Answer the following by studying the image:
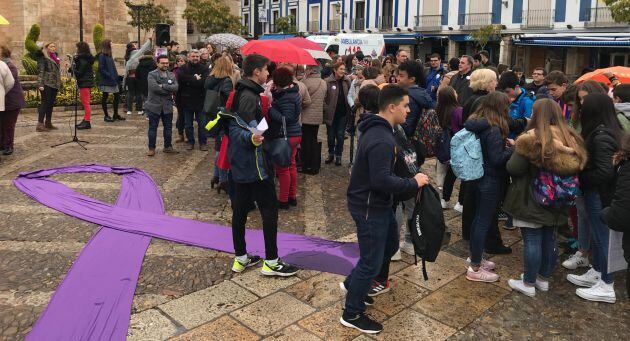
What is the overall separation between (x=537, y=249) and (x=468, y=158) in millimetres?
827

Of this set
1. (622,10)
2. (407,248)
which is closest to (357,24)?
(622,10)

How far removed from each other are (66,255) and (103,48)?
8148mm

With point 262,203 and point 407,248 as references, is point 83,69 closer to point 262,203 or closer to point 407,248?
point 262,203

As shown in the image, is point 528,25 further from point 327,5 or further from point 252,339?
point 252,339

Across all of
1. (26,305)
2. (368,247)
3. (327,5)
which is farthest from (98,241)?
(327,5)

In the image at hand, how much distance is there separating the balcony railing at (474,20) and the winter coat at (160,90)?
24669mm

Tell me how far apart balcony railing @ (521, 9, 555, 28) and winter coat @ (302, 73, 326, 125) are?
2300cm

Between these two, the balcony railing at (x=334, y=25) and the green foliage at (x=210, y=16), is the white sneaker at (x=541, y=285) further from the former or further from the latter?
the balcony railing at (x=334, y=25)

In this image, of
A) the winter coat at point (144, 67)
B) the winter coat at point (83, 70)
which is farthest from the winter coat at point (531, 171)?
the winter coat at point (144, 67)

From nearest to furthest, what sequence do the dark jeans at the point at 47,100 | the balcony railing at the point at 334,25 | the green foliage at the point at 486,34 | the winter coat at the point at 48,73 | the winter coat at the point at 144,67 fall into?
the winter coat at the point at 48,73, the dark jeans at the point at 47,100, the winter coat at the point at 144,67, the green foliage at the point at 486,34, the balcony railing at the point at 334,25

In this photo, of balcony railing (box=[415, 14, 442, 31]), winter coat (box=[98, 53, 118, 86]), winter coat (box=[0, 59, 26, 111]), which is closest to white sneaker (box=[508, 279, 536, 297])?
winter coat (box=[0, 59, 26, 111])

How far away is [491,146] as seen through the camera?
4.05 meters

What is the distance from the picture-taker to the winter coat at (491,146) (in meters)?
4.02

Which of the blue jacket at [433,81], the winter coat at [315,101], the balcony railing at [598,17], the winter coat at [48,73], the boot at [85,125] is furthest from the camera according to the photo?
the balcony railing at [598,17]
